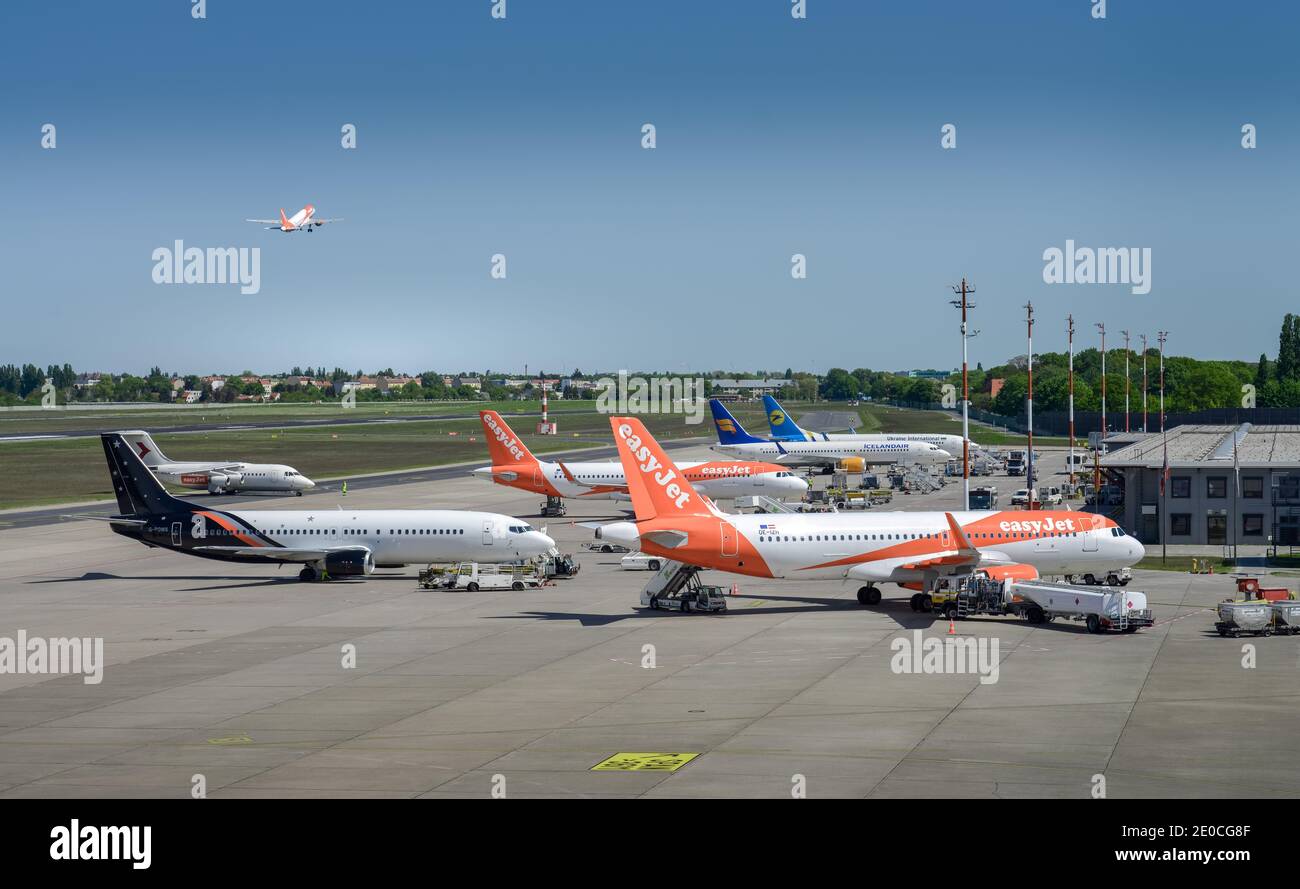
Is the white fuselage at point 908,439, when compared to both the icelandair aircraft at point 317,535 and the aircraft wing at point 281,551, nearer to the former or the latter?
the icelandair aircraft at point 317,535

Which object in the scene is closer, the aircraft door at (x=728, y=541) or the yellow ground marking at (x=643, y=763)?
the yellow ground marking at (x=643, y=763)

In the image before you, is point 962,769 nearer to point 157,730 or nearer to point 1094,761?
point 1094,761

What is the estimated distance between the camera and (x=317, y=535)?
77.8m

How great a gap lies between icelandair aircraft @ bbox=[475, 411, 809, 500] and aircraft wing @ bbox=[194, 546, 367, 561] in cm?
3631

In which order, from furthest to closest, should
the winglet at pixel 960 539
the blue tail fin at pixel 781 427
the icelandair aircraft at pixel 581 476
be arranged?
the blue tail fin at pixel 781 427 < the icelandair aircraft at pixel 581 476 < the winglet at pixel 960 539

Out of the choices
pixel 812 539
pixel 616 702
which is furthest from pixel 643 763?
pixel 812 539

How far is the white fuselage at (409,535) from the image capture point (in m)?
77.4

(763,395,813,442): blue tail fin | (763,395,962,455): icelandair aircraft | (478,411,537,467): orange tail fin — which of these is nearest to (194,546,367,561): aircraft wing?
(478,411,537,467): orange tail fin

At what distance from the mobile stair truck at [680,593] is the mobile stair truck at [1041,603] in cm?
977

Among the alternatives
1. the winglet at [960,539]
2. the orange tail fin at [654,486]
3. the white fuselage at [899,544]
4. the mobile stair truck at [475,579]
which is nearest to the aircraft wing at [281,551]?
the mobile stair truck at [475,579]

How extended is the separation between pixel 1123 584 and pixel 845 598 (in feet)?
50.7

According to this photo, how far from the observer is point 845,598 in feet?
226

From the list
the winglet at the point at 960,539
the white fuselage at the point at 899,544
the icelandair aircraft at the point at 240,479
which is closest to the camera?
the winglet at the point at 960,539

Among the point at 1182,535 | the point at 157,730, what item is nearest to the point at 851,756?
the point at 157,730
